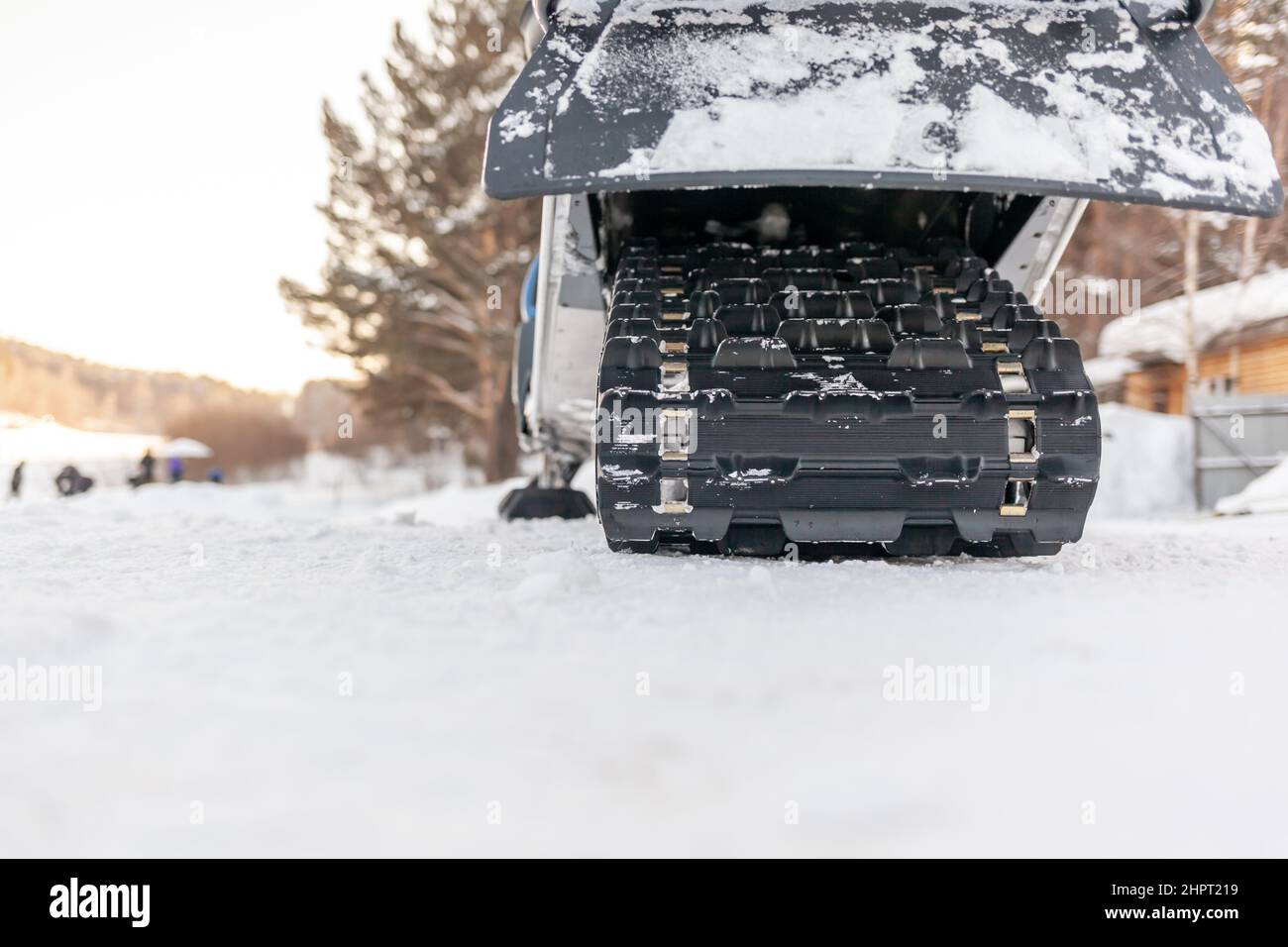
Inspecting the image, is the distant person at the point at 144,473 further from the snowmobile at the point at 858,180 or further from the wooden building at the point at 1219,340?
the wooden building at the point at 1219,340

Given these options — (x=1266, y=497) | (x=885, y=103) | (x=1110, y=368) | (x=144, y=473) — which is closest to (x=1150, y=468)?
(x=1266, y=497)

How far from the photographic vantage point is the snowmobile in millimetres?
2055

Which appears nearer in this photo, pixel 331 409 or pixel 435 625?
pixel 435 625

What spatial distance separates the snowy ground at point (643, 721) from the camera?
92cm

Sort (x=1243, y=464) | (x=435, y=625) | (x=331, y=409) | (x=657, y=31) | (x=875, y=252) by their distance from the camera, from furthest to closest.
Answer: (x=331, y=409), (x=1243, y=464), (x=875, y=252), (x=657, y=31), (x=435, y=625)

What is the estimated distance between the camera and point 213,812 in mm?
910

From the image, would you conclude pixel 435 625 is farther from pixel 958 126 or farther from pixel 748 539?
pixel 958 126

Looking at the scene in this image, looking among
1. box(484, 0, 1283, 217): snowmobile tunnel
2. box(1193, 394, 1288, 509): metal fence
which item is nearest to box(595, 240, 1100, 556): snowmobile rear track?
box(484, 0, 1283, 217): snowmobile tunnel

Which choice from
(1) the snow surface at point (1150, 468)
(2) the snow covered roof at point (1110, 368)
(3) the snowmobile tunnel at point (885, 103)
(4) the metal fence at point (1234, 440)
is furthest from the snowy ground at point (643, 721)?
(2) the snow covered roof at point (1110, 368)

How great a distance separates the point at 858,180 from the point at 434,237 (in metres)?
16.7

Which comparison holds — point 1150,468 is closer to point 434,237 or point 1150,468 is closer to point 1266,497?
point 1266,497

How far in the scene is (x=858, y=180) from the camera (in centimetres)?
205
